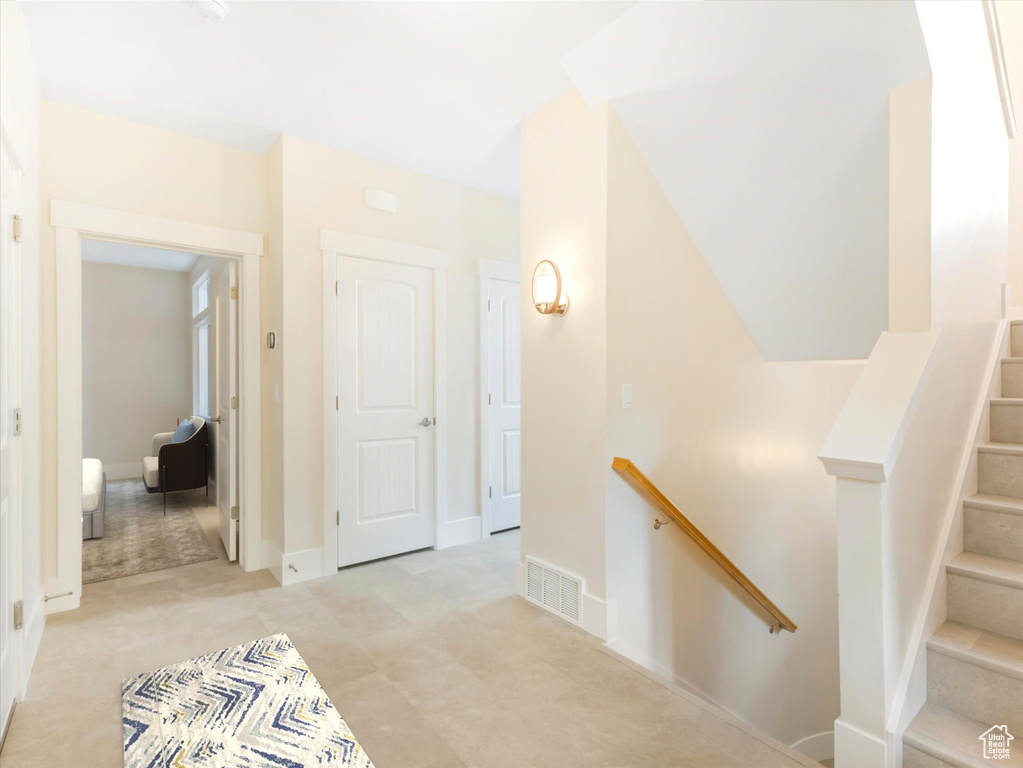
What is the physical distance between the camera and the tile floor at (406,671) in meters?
1.85

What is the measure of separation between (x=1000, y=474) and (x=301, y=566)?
3.51 meters

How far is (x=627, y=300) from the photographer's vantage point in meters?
2.72

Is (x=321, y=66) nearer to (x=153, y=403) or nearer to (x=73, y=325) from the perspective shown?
(x=73, y=325)

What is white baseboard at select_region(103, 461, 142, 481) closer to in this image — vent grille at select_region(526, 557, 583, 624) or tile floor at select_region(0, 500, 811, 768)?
tile floor at select_region(0, 500, 811, 768)

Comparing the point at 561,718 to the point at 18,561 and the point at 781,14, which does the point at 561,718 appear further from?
the point at 781,14

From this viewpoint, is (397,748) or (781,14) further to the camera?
(781,14)

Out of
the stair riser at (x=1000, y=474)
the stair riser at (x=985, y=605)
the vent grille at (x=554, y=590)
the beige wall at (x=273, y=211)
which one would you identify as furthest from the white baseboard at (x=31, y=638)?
the stair riser at (x=1000, y=474)

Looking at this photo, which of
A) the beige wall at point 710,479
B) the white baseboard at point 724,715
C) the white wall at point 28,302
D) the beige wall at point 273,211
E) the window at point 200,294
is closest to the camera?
the white baseboard at point 724,715

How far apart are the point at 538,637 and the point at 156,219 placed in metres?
3.17

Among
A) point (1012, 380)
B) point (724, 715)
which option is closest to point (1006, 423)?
point (1012, 380)

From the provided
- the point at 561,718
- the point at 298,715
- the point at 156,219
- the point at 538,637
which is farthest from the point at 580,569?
the point at 156,219

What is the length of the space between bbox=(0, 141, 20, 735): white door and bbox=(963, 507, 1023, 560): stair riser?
3.49 metres

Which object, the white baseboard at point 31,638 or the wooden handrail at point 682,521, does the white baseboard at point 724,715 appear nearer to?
the wooden handrail at point 682,521

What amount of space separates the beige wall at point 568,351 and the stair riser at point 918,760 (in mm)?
1282
